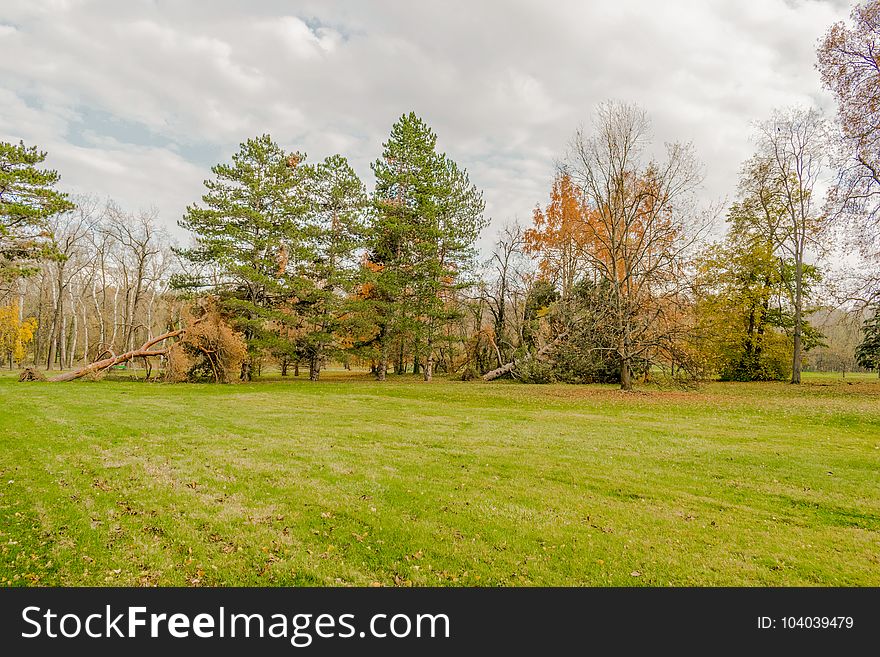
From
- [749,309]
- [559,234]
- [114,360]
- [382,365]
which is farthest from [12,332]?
[749,309]

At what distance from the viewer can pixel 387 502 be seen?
561 cm

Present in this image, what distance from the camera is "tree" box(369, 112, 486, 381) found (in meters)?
26.0

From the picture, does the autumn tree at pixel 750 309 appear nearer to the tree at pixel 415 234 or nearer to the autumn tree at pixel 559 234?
the autumn tree at pixel 559 234

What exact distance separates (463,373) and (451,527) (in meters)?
24.2

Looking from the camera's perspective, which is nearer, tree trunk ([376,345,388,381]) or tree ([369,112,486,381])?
tree ([369,112,486,381])

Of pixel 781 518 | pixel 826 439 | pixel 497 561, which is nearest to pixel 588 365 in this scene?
pixel 826 439

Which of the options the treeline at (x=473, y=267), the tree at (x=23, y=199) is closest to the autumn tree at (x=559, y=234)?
the treeline at (x=473, y=267)

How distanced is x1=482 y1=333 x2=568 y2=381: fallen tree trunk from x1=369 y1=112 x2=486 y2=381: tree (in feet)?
13.6

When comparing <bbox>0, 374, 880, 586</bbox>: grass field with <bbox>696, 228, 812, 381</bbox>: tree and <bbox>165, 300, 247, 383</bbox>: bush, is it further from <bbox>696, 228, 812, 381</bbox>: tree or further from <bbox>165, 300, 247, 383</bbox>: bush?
<bbox>696, 228, 812, 381</bbox>: tree

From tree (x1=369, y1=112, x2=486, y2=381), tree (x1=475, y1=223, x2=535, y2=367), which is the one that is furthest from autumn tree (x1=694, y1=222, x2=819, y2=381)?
tree (x1=369, y1=112, x2=486, y2=381)

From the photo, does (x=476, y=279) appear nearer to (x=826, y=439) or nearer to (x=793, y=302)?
(x=793, y=302)

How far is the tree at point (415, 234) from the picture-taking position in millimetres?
26047

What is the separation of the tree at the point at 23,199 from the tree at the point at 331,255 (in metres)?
11.0

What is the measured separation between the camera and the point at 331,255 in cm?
2594
